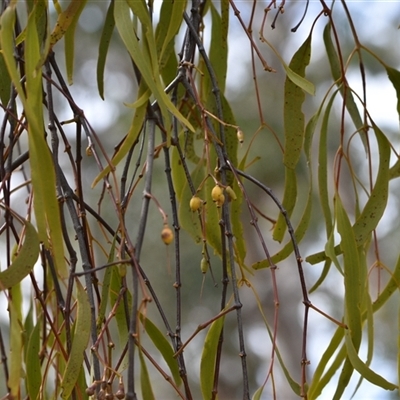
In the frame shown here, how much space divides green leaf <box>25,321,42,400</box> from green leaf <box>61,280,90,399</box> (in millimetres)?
153

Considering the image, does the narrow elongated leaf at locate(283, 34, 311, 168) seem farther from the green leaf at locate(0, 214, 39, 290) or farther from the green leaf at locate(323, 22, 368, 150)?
the green leaf at locate(0, 214, 39, 290)

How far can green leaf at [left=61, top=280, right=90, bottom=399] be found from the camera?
50cm

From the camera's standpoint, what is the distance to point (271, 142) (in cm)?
376

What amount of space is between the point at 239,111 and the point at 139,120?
332 centimetres

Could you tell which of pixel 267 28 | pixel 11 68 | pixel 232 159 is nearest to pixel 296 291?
pixel 267 28

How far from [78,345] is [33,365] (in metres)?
0.17

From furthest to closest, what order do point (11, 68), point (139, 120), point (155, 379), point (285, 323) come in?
point (155, 379) → point (285, 323) → point (139, 120) → point (11, 68)

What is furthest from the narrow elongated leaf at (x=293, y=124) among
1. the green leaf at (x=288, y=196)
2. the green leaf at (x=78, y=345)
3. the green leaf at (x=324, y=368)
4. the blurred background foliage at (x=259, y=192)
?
the blurred background foliage at (x=259, y=192)

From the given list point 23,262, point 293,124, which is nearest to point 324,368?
point 293,124

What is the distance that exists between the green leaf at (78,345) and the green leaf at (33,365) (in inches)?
6.0

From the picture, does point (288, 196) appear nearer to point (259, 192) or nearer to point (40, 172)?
point (40, 172)

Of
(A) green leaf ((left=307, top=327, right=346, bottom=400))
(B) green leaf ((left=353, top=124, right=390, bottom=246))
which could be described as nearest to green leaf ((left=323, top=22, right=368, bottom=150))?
(B) green leaf ((left=353, top=124, right=390, bottom=246))

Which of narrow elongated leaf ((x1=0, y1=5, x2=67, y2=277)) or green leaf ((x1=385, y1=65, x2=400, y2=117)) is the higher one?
green leaf ((x1=385, y1=65, x2=400, y2=117))

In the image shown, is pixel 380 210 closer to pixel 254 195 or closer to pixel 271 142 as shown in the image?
pixel 271 142
